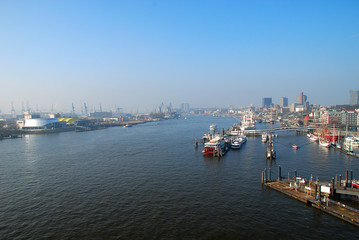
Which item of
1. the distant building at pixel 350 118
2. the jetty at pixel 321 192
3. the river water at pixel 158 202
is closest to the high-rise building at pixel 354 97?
the distant building at pixel 350 118

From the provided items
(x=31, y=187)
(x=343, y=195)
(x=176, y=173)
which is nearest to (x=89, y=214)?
(x=31, y=187)

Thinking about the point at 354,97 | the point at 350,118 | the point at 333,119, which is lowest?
the point at 333,119

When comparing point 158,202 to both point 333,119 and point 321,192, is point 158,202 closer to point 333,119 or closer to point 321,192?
point 321,192

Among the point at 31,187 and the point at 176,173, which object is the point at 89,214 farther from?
the point at 176,173

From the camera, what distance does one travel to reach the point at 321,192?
16328 mm

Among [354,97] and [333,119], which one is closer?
[333,119]

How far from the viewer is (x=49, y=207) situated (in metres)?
15.4

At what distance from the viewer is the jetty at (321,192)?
13.3m

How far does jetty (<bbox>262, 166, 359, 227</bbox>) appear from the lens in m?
13.3

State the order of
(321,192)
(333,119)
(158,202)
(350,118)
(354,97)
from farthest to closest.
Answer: (354,97), (333,119), (350,118), (321,192), (158,202)

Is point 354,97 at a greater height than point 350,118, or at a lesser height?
greater

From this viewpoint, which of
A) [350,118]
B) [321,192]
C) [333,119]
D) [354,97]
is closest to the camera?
[321,192]

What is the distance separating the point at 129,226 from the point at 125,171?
11.5 metres

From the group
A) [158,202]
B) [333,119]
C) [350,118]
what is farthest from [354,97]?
[158,202]
